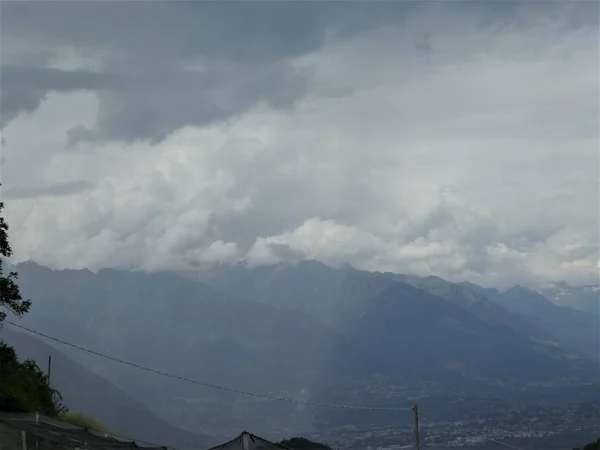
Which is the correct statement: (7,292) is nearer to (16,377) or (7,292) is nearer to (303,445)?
(16,377)

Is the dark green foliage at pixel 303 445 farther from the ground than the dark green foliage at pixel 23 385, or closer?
closer

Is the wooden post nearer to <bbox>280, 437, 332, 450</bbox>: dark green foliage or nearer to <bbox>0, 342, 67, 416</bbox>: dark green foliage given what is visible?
<bbox>280, 437, 332, 450</bbox>: dark green foliage

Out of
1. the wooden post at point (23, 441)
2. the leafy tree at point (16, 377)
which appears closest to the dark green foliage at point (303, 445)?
the wooden post at point (23, 441)

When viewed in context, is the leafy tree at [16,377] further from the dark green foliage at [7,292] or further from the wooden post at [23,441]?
the wooden post at [23,441]

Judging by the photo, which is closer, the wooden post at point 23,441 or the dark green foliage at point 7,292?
the wooden post at point 23,441

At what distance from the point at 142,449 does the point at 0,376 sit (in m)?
26.1

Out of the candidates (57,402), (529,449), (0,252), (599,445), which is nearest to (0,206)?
(0,252)

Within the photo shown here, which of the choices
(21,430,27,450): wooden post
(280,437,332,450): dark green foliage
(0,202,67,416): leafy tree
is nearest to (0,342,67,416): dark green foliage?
(0,202,67,416): leafy tree

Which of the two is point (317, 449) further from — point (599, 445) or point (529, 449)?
point (529, 449)

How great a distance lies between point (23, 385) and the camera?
6097 centimetres

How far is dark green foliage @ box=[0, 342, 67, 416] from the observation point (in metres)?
54.3

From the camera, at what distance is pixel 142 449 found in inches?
1363

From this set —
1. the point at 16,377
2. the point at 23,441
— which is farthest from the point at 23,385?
the point at 23,441

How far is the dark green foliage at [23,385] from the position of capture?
Result: 5434 cm
